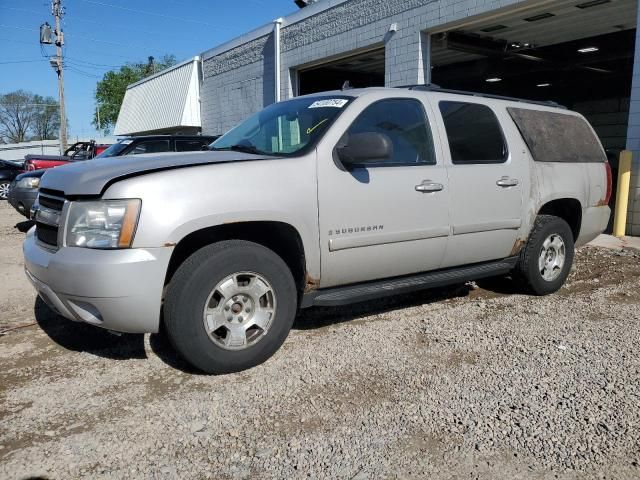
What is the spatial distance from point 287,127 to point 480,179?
66.1 inches

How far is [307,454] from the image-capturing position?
101 inches

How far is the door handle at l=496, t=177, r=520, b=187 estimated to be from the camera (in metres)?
4.66

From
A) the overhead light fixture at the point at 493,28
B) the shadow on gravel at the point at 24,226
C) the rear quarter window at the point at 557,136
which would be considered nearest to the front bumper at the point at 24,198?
the shadow on gravel at the point at 24,226

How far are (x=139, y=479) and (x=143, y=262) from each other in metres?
1.15

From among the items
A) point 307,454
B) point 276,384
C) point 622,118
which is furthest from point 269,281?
point 622,118

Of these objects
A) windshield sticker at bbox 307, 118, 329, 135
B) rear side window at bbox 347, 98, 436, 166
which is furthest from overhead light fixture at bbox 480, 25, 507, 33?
windshield sticker at bbox 307, 118, 329, 135

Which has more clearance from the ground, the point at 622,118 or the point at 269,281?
the point at 622,118

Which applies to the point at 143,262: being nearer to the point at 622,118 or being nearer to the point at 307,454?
the point at 307,454

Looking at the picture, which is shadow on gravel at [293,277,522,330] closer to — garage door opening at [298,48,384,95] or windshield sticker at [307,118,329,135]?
windshield sticker at [307,118,329,135]

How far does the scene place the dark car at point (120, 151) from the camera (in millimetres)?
8680

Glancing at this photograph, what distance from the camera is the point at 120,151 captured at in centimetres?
917

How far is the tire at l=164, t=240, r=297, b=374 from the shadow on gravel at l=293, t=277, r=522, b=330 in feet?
3.11

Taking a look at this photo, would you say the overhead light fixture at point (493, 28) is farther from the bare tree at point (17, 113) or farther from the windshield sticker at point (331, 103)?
the bare tree at point (17, 113)

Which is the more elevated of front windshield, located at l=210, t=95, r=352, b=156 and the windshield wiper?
front windshield, located at l=210, t=95, r=352, b=156
